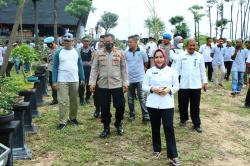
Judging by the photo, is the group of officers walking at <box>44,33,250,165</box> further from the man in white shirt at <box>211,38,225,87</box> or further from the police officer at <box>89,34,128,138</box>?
the man in white shirt at <box>211,38,225,87</box>

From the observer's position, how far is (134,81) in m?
8.54

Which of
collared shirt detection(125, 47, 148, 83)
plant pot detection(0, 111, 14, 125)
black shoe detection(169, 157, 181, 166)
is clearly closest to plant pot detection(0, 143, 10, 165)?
plant pot detection(0, 111, 14, 125)

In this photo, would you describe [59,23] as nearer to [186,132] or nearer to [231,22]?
Answer: [231,22]

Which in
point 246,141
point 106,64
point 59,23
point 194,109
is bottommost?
point 246,141

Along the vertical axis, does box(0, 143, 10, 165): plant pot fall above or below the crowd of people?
below

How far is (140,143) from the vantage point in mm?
7320

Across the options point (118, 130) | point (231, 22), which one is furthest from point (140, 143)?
point (231, 22)

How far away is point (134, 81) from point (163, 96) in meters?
2.48

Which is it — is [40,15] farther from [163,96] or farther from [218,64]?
[163,96]

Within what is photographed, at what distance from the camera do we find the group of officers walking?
243 inches

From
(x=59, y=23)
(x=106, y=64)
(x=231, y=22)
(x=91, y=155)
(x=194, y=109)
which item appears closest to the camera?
(x=91, y=155)

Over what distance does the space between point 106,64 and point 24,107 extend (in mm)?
A: 1590

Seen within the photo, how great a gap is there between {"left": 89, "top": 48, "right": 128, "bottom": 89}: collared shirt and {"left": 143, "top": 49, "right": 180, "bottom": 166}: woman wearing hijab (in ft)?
3.52

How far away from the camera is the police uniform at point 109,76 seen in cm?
728
